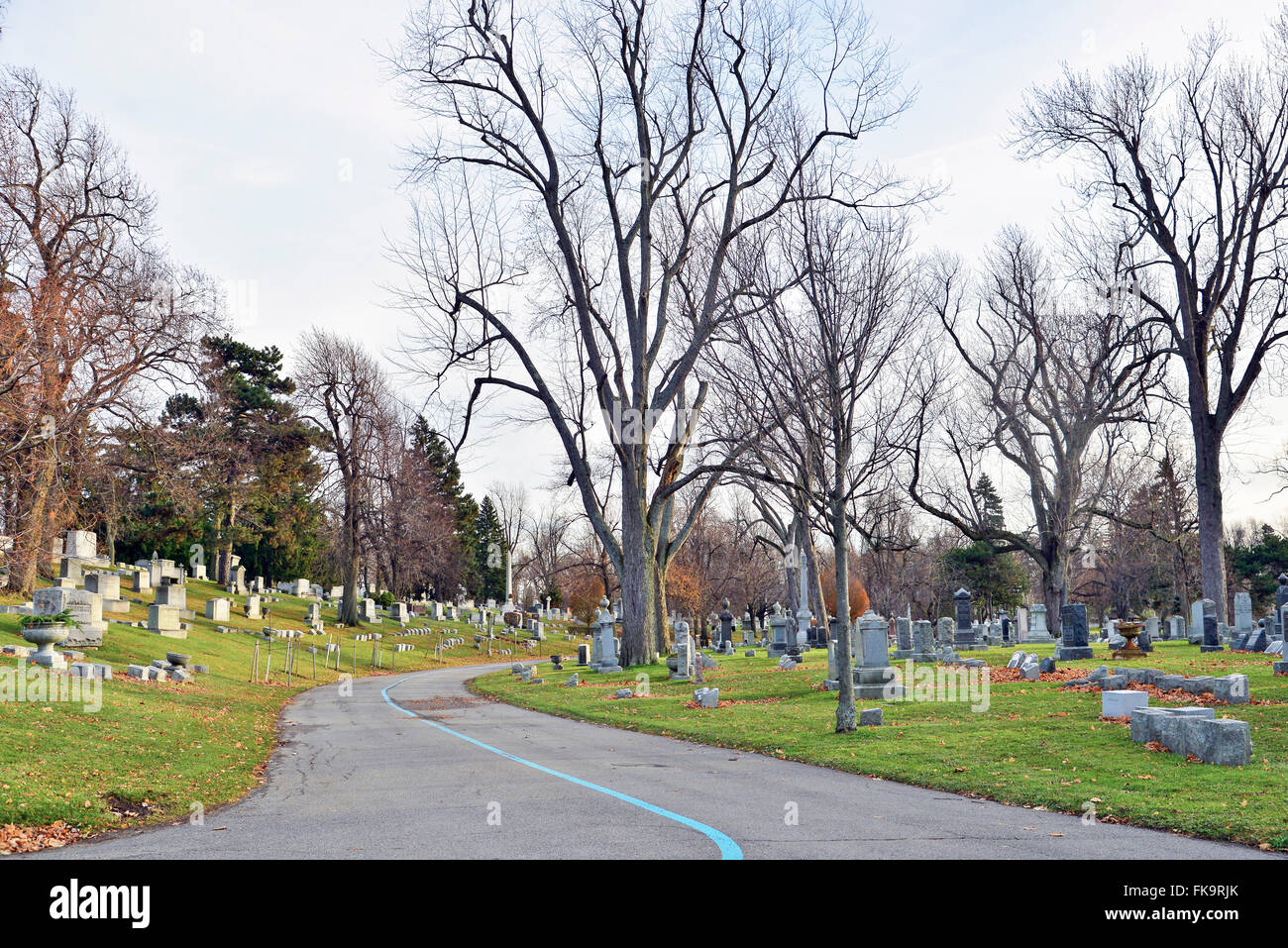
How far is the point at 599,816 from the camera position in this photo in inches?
309

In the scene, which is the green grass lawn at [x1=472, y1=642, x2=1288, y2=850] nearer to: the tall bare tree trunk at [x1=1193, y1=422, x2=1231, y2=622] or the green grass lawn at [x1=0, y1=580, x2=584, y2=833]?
the tall bare tree trunk at [x1=1193, y1=422, x2=1231, y2=622]

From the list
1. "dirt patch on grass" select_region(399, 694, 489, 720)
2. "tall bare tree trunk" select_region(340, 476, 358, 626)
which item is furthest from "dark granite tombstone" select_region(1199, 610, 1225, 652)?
"tall bare tree trunk" select_region(340, 476, 358, 626)

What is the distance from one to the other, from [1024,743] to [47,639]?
18.8 meters

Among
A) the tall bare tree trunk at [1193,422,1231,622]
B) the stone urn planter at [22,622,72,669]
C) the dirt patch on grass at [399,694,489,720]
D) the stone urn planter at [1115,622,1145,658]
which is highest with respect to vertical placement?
the tall bare tree trunk at [1193,422,1231,622]

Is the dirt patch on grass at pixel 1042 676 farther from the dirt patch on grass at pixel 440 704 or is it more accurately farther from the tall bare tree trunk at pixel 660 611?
the tall bare tree trunk at pixel 660 611

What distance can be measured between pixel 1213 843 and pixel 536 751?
871 cm

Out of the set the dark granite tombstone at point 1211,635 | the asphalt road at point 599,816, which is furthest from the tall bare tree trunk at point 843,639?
the dark granite tombstone at point 1211,635

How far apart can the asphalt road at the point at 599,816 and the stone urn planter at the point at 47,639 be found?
7526mm

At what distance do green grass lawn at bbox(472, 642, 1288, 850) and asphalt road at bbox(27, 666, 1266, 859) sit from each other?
506mm

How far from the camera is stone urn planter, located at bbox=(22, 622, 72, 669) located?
58.0 feet

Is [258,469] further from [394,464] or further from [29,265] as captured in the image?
[29,265]

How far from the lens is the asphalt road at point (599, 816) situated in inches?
258
